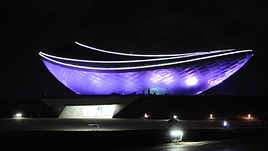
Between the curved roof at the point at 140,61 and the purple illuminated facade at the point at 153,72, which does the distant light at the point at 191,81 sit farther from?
the curved roof at the point at 140,61

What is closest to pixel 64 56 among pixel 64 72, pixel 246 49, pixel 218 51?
pixel 64 72

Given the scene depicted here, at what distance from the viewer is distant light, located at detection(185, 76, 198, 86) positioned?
38469 mm

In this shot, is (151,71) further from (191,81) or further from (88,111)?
(88,111)

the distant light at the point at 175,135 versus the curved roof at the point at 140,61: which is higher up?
the curved roof at the point at 140,61

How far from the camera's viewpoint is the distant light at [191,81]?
38.5 meters

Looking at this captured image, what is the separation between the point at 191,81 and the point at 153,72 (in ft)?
14.2

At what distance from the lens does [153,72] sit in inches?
1526

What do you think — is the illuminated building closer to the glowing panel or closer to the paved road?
the glowing panel

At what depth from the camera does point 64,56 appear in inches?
1703

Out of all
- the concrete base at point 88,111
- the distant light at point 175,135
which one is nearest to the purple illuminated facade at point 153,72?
the concrete base at point 88,111

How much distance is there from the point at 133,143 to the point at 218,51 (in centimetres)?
2608

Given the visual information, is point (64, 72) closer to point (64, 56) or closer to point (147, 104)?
point (64, 56)

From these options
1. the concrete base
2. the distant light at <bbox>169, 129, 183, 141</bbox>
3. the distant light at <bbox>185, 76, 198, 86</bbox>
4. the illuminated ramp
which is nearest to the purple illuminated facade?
the distant light at <bbox>185, 76, 198, 86</bbox>

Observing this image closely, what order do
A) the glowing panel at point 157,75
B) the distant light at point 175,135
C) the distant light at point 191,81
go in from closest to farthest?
the distant light at point 175,135 → the glowing panel at point 157,75 → the distant light at point 191,81
